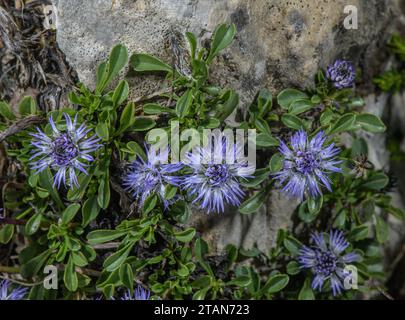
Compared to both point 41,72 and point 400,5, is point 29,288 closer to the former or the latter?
point 41,72

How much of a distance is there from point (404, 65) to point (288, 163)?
1746 mm

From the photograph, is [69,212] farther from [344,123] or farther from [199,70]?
[344,123]

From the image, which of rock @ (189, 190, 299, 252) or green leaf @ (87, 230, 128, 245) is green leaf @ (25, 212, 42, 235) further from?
rock @ (189, 190, 299, 252)

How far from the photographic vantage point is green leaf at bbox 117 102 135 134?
301cm

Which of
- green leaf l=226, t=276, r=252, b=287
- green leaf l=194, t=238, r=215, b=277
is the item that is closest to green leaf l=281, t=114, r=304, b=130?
green leaf l=194, t=238, r=215, b=277

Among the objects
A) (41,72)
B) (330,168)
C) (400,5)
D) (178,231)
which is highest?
(400,5)

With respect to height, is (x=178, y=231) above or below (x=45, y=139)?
below

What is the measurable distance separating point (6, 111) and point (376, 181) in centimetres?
227

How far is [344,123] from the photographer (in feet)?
10.0

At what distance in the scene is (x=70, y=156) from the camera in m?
2.83
